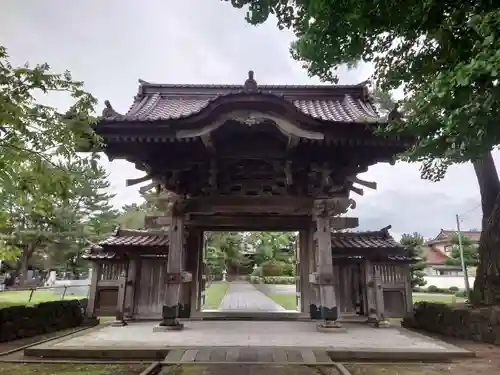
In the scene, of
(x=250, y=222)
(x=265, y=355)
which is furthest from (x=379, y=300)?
(x=265, y=355)

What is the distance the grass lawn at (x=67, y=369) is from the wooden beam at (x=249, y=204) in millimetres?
3031

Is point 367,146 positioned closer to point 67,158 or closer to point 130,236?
point 67,158

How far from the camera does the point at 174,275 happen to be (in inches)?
258

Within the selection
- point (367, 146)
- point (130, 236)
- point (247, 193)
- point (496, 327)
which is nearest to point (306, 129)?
point (367, 146)

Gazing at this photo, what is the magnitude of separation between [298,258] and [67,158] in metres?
6.62

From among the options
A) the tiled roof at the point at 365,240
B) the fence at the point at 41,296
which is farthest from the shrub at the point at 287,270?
the tiled roof at the point at 365,240

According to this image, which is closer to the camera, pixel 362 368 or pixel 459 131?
pixel 459 131

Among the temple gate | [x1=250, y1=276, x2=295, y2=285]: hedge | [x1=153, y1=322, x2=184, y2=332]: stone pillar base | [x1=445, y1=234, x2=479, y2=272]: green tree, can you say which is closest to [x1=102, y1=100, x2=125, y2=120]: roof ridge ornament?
the temple gate

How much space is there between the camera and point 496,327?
634cm

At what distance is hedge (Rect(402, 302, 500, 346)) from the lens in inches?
255

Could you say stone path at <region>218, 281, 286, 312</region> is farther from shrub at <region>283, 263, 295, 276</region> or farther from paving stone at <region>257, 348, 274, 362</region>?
shrub at <region>283, 263, 295, 276</region>

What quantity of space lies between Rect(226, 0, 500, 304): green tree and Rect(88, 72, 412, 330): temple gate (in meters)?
1.02

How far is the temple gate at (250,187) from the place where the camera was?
5.93 meters

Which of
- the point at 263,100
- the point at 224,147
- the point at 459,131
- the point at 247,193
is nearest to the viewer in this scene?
the point at 459,131
